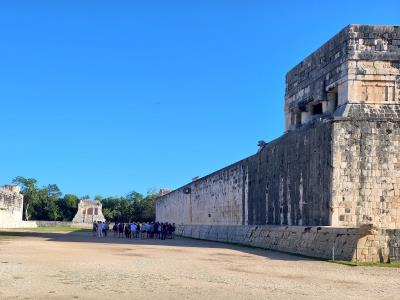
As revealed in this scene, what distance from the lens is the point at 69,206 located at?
81.6 metres

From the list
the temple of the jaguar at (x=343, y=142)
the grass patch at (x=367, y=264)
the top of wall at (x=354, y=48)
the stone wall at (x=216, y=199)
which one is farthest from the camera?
the stone wall at (x=216, y=199)

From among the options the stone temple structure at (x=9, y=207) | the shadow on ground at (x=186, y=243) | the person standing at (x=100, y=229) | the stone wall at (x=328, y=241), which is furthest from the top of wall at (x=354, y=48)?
the stone temple structure at (x=9, y=207)

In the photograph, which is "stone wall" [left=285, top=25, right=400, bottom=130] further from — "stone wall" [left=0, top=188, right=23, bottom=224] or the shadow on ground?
Result: "stone wall" [left=0, top=188, right=23, bottom=224]

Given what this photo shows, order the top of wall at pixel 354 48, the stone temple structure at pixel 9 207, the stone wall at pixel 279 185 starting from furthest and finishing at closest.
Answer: the stone temple structure at pixel 9 207 < the top of wall at pixel 354 48 < the stone wall at pixel 279 185

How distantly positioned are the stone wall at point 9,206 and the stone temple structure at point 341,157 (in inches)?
1195

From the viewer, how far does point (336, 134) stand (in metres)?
15.6

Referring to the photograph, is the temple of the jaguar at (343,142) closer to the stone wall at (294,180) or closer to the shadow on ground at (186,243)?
the stone wall at (294,180)

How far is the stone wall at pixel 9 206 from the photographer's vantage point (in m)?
45.3

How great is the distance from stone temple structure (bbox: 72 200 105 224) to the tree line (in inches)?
242

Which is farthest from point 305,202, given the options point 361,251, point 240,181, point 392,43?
point 240,181

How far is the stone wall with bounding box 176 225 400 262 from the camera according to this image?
41.3 ft

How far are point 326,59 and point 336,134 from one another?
348cm

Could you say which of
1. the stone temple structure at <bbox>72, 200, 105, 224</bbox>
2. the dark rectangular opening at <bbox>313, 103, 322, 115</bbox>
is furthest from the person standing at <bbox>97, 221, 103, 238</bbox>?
the stone temple structure at <bbox>72, 200, 105, 224</bbox>

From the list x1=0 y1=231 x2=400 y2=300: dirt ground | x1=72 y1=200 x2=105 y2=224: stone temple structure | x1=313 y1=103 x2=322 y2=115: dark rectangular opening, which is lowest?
x1=72 y1=200 x2=105 y2=224: stone temple structure
